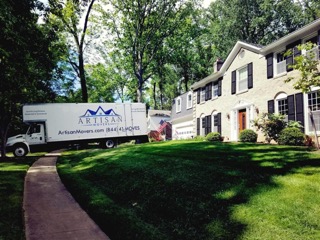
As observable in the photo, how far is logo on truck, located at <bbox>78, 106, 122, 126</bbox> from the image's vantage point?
22312 millimetres

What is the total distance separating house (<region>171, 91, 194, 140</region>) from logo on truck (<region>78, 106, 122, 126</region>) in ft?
28.4

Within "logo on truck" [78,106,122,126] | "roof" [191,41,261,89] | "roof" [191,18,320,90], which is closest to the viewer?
"roof" [191,18,320,90]

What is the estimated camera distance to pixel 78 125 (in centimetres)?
Result: 2202

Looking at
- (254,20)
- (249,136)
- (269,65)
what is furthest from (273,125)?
(254,20)

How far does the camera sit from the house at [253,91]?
13.3 m

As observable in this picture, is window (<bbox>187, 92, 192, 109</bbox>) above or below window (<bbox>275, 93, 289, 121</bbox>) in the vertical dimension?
above

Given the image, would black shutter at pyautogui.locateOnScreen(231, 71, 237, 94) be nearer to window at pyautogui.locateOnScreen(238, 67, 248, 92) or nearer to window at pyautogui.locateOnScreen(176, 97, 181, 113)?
window at pyautogui.locateOnScreen(238, 67, 248, 92)

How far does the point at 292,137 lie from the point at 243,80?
22.8 feet

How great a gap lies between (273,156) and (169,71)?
38.4 meters

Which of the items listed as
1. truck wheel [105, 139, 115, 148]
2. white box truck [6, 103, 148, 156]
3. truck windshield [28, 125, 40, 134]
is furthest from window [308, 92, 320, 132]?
truck windshield [28, 125, 40, 134]

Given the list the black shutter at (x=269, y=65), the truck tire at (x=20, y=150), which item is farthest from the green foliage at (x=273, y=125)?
the truck tire at (x=20, y=150)

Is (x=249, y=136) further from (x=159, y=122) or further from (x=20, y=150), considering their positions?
(x=159, y=122)

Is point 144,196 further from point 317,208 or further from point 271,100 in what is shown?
point 271,100

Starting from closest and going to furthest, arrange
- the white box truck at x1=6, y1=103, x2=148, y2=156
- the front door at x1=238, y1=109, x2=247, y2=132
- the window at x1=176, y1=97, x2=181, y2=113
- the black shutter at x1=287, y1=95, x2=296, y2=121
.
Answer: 1. the black shutter at x1=287, y1=95, x2=296, y2=121
2. the front door at x1=238, y1=109, x2=247, y2=132
3. the white box truck at x1=6, y1=103, x2=148, y2=156
4. the window at x1=176, y1=97, x2=181, y2=113
